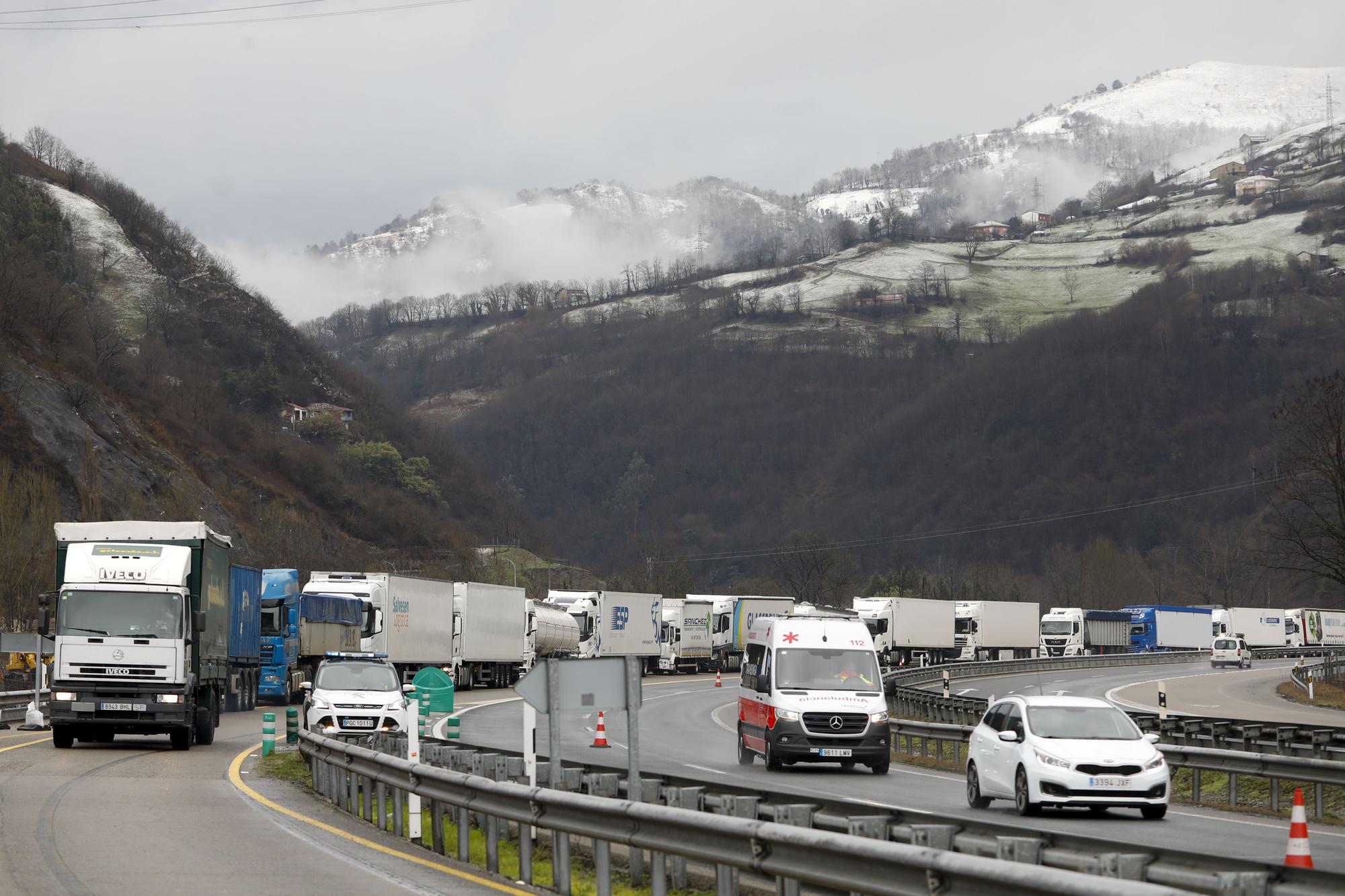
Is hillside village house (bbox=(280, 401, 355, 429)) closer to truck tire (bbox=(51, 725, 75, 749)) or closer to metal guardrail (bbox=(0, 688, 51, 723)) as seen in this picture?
metal guardrail (bbox=(0, 688, 51, 723))

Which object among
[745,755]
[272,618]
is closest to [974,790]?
[745,755]

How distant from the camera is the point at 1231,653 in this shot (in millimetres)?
83250

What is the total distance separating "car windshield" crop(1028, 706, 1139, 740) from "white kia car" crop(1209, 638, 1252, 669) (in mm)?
68387

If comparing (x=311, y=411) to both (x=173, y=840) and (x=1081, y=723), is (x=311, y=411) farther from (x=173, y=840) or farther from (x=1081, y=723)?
(x=173, y=840)

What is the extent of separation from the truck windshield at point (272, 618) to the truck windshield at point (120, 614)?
2114 cm

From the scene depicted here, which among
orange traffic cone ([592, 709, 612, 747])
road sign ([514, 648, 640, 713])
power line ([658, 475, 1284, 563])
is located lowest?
orange traffic cone ([592, 709, 612, 747])

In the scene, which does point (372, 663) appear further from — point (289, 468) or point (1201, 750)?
point (289, 468)

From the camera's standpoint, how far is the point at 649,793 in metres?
13.0

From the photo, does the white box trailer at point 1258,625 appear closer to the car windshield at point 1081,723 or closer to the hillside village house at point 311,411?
the hillside village house at point 311,411

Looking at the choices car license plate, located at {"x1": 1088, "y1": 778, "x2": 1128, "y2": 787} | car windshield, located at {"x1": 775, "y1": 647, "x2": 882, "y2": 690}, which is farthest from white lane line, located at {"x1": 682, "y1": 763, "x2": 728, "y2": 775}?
car license plate, located at {"x1": 1088, "y1": 778, "x2": 1128, "y2": 787}

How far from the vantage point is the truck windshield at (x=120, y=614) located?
88.9 ft

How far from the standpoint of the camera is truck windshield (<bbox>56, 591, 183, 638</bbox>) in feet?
88.9

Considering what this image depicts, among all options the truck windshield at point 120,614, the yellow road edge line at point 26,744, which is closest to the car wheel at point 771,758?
the truck windshield at point 120,614

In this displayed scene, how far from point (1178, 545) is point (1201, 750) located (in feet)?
541
